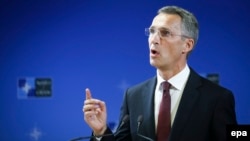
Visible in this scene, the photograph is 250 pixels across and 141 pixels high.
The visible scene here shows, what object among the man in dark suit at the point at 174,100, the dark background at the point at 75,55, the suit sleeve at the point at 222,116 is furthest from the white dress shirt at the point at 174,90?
the dark background at the point at 75,55

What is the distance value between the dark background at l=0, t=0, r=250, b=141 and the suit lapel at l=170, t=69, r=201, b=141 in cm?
126

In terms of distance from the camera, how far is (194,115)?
1899mm

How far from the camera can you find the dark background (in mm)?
3215

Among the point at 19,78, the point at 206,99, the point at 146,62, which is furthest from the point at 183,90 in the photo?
the point at 19,78

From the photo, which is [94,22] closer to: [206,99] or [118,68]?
[118,68]

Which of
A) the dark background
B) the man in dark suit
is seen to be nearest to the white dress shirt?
the man in dark suit

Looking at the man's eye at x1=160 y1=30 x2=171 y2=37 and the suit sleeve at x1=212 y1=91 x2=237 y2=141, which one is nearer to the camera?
the suit sleeve at x1=212 y1=91 x2=237 y2=141

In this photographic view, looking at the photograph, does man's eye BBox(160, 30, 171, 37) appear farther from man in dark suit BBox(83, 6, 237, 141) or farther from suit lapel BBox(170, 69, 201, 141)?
suit lapel BBox(170, 69, 201, 141)

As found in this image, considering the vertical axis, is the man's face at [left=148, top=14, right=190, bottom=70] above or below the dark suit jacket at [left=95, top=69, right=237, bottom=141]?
above

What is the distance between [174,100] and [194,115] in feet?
0.43

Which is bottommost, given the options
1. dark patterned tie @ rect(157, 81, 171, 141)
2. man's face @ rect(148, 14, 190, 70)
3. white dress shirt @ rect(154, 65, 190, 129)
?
dark patterned tie @ rect(157, 81, 171, 141)

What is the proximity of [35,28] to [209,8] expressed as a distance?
1.34 meters

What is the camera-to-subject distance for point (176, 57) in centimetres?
204

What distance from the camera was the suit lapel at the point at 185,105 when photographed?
187cm
